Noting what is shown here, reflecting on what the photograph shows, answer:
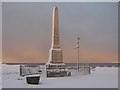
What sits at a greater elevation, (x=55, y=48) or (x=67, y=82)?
(x=55, y=48)

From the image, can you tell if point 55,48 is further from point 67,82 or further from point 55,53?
point 67,82

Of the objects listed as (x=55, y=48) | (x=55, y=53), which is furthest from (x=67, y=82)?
(x=55, y=48)

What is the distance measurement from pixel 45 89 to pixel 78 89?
120cm

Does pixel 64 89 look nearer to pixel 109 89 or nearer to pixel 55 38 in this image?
pixel 109 89

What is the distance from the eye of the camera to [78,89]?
803 cm

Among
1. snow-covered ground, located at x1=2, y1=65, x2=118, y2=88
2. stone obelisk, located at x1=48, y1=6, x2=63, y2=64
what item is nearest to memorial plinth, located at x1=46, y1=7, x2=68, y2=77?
stone obelisk, located at x1=48, y1=6, x2=63, y2=64

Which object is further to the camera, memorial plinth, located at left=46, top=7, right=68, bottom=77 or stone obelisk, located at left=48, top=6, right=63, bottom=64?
stone obelisk, located at left=48, top=6, right=63, bottom=64

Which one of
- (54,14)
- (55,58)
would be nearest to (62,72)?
(55,58)

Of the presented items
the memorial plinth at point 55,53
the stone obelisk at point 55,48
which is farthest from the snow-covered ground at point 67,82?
the stone obelisk at point 55,48

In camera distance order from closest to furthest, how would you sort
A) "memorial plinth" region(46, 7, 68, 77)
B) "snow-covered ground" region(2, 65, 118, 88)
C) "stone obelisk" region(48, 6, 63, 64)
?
"snow-covered ground" region(2, 65, 118, 88) → "memorial plinth" region(46, 7, 68, 77) → "stone obelisk" region(48, 6, 63, 64)

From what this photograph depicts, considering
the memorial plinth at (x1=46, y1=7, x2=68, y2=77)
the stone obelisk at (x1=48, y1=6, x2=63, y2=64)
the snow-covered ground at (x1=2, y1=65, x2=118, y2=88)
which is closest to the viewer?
the snow-covered ground at (x1=2, y1=65, x2=118, y2=88)

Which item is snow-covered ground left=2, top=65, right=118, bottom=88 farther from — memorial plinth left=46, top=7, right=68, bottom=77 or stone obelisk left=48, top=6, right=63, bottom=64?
stone obelisk left=48, top=6, right=63, bottom=64

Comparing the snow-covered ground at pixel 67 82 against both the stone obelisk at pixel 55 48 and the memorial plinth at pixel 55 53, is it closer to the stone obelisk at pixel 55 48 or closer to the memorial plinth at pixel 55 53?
the memorial plinth at pixel 55 53

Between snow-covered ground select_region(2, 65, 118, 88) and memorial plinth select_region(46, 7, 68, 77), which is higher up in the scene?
memorial plinth select_region(46, 7, 68, 77)
